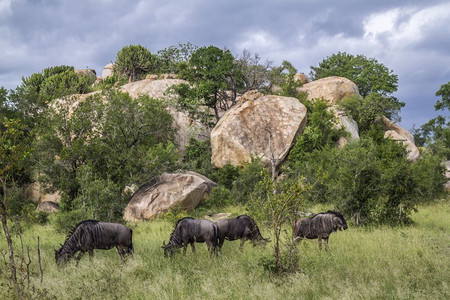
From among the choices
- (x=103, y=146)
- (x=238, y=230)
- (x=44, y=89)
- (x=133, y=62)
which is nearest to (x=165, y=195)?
(x=103, y=146)

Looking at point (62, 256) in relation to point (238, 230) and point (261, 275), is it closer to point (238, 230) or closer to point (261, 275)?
point (238, 230)

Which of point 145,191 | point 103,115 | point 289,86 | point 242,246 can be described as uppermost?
point 289,86

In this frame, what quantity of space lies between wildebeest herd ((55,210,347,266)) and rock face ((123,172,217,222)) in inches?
420

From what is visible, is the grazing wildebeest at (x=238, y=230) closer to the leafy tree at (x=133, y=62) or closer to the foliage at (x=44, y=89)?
the foliage at (x=44, y=89)

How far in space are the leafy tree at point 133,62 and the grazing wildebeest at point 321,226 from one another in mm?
46574

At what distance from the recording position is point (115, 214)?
1933 cm

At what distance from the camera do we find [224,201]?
25250mm

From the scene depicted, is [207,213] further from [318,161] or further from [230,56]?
[230,56]

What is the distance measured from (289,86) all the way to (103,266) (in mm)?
33388

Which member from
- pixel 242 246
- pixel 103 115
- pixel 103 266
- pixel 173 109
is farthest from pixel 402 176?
pixel 173 109

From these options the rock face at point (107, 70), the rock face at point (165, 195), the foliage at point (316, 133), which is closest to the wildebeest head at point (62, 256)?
the rock face at point (165, 195)

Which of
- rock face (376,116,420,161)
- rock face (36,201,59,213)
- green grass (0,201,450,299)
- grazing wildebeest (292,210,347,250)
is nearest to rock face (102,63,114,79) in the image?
rock face (36,201,59,213)

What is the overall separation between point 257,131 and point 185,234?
Answer: 846 inches

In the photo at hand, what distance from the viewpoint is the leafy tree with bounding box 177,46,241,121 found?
3550 centimetres
